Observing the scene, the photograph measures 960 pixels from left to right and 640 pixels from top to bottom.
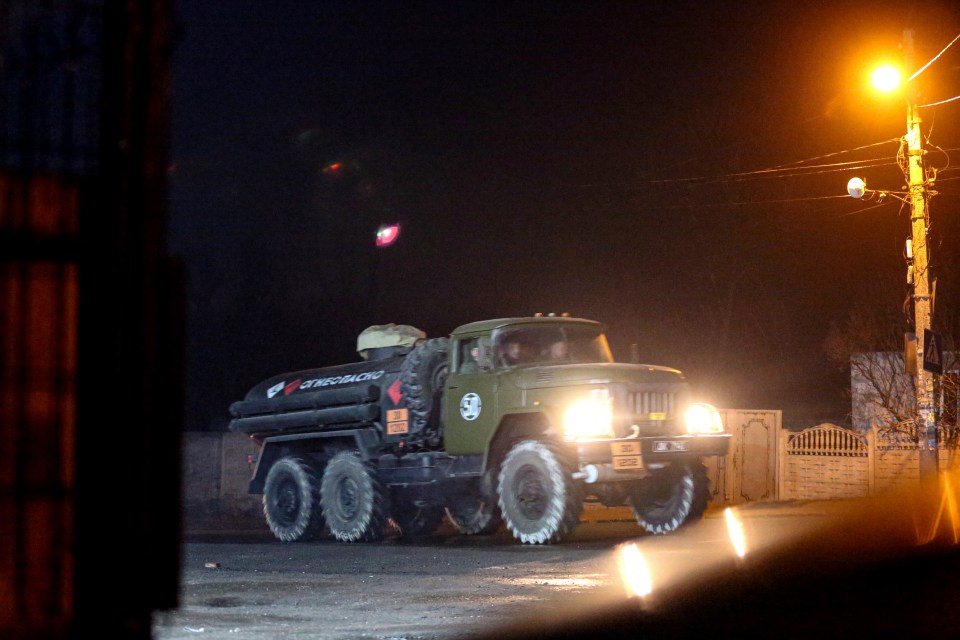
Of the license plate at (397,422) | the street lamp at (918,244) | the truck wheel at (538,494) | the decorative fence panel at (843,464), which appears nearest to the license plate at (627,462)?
the truck wheel at (538,494)

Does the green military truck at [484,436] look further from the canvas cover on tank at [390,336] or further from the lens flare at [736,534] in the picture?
the lens flare at [736,534]

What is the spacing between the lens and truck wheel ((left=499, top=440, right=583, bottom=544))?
13.9 metres

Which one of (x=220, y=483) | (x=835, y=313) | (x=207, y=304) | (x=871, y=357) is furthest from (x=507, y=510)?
(x=835, y=313)

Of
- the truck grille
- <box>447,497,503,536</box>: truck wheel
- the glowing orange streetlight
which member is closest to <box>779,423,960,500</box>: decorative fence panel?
the glowing orange streetlight

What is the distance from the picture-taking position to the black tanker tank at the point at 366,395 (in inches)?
641

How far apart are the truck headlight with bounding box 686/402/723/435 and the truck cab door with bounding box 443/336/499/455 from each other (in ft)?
8.03

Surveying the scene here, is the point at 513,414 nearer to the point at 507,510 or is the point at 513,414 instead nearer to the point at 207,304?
the point at 507,510

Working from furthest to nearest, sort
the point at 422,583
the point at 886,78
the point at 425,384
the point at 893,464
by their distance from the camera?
the point at 893,464 < the point at 886,78 < the point at 425,384 < the point at 422,583

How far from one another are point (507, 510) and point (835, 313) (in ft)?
98.8

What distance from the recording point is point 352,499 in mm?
17422

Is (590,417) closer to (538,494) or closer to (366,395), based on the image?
(538,494)

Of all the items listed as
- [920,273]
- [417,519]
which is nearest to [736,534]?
[417,519]

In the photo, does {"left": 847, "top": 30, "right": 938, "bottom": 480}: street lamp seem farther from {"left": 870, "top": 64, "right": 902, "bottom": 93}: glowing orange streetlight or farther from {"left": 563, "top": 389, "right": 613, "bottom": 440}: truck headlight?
{"left": 563, "top": 389, "right": 613, "bottom": 440}: truck headlight

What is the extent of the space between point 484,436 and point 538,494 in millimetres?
1270
